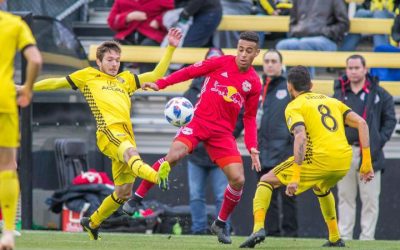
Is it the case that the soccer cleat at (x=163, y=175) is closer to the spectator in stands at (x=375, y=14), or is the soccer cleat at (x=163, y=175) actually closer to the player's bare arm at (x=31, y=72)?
the player's bare arm at (x=31, y=72)

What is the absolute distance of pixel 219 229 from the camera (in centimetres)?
→ 1195

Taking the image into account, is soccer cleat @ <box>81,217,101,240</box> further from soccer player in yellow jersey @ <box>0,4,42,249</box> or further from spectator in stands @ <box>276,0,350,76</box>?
spectator in stands @ <box>276,0,350,76</box>

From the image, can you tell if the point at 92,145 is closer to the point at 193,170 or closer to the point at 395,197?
the point at 193,170

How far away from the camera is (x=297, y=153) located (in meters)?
10.6

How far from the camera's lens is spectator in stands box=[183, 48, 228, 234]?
14469 millimetres

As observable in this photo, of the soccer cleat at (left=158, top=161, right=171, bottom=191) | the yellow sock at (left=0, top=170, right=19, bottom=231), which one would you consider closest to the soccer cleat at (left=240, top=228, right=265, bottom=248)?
the soccer cleat at (left=158, top=161, right=171, bottom=191)

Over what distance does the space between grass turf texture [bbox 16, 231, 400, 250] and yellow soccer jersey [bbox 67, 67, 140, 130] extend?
1.24 meters

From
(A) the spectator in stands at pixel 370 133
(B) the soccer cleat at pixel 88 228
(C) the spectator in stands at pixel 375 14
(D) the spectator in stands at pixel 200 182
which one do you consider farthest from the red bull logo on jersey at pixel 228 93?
(C) the spectator in stands at pixel 375 14

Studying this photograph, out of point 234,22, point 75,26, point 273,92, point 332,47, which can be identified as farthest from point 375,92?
point 75,26

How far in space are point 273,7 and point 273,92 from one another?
145 inches

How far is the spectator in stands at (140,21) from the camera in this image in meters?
16.6

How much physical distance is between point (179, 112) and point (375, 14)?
732cm

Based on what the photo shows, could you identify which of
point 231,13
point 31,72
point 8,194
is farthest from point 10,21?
point 231,13

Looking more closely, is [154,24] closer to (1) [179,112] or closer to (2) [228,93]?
(2) [228,93]
